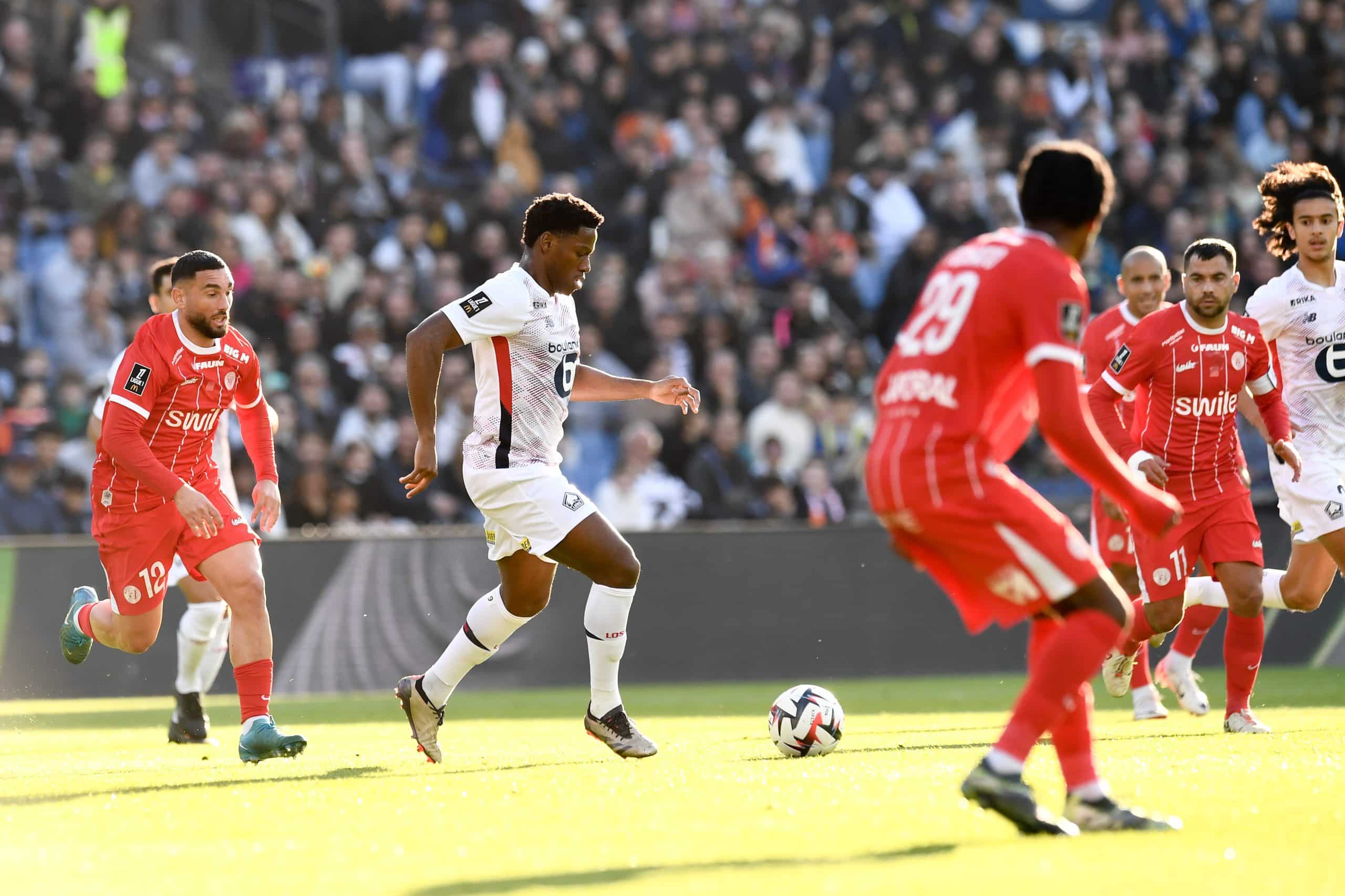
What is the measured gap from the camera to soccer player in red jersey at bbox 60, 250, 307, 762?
7.77 m

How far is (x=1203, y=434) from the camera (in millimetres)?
9273

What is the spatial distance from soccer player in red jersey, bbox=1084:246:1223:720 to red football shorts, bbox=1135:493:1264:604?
1.08ft

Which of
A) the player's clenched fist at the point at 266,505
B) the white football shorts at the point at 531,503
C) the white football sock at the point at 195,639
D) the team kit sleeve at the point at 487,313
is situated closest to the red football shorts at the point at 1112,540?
the white football shorts at the point at 531,503

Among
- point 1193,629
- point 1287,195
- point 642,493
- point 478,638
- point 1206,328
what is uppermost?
point 1287,195

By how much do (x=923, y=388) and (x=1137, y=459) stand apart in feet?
13.7

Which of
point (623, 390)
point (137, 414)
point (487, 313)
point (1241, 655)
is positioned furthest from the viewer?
point (1241, 655)

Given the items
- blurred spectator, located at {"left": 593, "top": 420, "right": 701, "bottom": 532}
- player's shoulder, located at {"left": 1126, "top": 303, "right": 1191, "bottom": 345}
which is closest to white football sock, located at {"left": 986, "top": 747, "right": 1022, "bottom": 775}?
player's shoulder, located at {"left": 1126, "top": 303, "right": 1191, "bottom": 345}

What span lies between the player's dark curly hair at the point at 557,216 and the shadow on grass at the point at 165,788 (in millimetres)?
2545

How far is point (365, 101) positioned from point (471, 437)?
42.7 feet

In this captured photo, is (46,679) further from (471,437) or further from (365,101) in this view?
(365,101)

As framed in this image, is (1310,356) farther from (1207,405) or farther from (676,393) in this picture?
(676,393)

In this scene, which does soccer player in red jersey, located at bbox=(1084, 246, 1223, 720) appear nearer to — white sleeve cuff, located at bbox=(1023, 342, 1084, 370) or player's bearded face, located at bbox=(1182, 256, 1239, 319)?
player's bearded face, located at bbox=(1182, 256, 1239, 319)

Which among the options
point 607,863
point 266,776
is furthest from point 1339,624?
point 607,863

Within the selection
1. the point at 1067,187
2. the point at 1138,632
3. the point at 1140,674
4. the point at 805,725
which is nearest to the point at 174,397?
the point at 805,725
